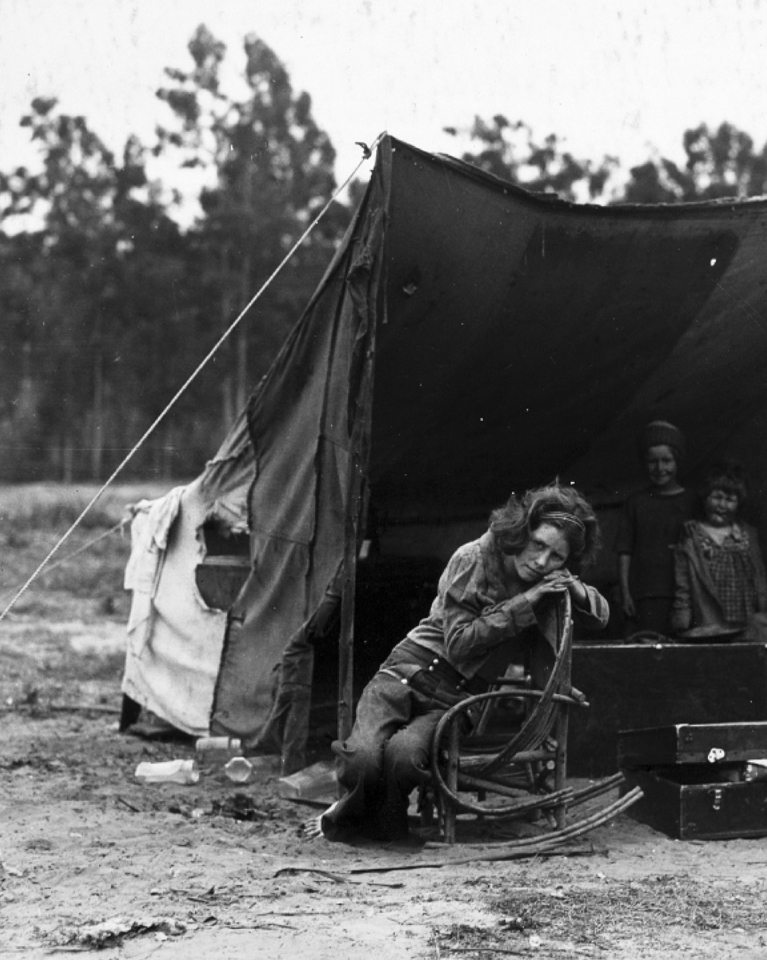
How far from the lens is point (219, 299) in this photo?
22531 millimetres

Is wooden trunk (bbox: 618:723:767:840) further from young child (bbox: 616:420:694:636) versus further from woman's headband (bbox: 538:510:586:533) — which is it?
young child (bbox: 616:420:694:636)

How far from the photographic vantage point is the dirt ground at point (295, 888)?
3500mm

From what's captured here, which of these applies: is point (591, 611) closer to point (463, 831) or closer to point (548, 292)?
point (463, 831)

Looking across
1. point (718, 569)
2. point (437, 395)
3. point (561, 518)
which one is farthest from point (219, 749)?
point (718, 569)

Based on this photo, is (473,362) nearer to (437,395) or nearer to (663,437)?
(437,395)

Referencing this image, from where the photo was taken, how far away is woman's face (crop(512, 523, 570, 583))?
15.9 feet

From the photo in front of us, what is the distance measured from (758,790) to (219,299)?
18687 millimetres

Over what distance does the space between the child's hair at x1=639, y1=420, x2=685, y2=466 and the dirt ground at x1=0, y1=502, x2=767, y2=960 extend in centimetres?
249

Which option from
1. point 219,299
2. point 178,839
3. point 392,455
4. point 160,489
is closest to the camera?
point 178,839

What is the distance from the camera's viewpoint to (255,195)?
920 inches

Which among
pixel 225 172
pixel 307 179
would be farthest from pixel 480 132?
pixel 225 172

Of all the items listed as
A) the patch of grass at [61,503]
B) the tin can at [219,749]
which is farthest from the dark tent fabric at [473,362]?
the patch of grass at [61,503]

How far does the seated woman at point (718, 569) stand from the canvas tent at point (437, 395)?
2.67 feet

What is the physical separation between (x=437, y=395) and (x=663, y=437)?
4.27ft
